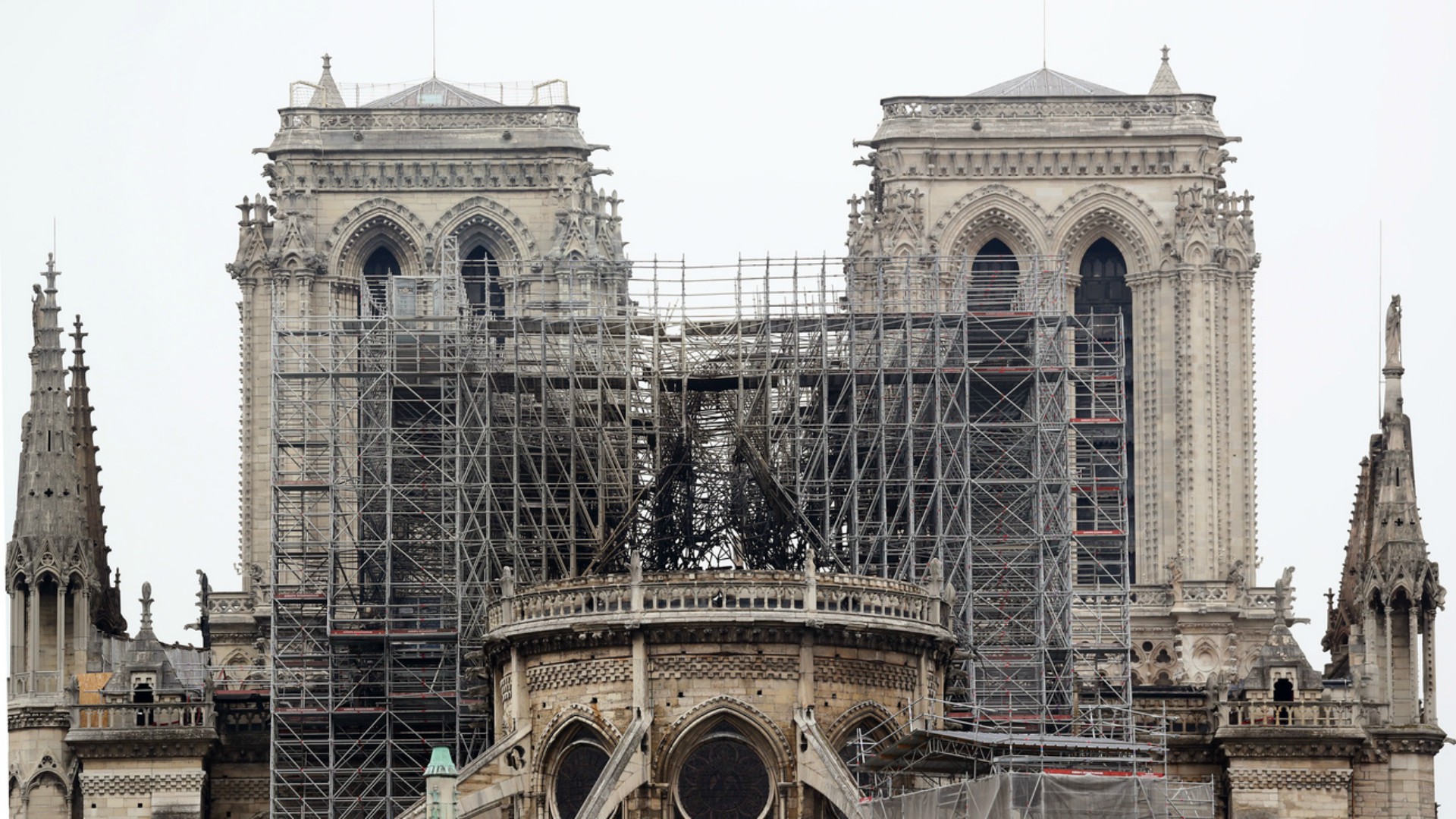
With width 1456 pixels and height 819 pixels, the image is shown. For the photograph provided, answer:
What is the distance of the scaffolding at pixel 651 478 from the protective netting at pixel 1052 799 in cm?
1400

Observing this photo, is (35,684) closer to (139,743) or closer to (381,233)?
(139,743)

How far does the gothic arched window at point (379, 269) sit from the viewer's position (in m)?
120

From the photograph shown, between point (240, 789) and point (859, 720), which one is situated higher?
point (859, 720)

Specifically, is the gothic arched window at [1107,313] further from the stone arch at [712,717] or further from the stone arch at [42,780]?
the stone arch at [712,717]

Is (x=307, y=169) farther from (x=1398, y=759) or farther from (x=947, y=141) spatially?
(x=1398, y=759)

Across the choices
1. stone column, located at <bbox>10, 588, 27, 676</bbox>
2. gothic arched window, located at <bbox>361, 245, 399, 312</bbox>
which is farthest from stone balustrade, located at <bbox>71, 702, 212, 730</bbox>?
gothic arched window, located at <bbox>361, 245, 399, 312</bbox>

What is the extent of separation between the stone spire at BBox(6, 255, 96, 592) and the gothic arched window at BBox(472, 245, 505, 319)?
10772 mm

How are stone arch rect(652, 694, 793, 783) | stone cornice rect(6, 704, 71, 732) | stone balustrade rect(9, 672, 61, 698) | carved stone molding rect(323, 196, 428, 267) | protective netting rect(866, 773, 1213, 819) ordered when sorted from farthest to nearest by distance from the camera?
carved stone molding rect(323, 196, 428, 267)
stone balustrade rect(9, 672, 61, 698)
stone cornice rect(6, 704, 71, 732)
stone arch rect(652, 694, 793, 783)
protective netting rect(866, 773, 1213, 819)

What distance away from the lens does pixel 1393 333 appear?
114m

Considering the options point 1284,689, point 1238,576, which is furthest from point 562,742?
point 1238,576

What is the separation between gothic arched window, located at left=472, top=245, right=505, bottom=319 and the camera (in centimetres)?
11969

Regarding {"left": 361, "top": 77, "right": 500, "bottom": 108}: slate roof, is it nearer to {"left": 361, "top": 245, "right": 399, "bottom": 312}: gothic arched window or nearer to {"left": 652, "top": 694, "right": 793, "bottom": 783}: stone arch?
{"left": 361, "top": 245, "right": 399, "bottom": 312}: gothic arched window

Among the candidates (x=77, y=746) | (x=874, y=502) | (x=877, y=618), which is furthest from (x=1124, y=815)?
(x=77, y=746)

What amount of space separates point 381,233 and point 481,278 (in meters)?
2.84
